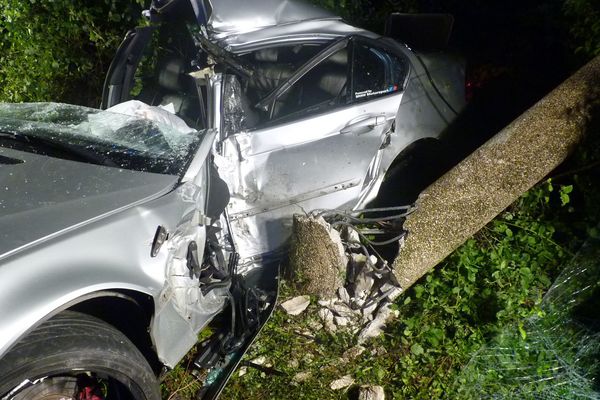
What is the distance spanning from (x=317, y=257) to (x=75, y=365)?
1601 millimetres

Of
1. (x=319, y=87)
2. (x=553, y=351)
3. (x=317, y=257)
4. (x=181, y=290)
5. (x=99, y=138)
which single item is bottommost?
(x=553, y=351)

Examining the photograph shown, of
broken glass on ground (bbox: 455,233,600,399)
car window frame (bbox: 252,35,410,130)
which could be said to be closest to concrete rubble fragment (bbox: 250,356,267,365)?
broken glass on ground (bbox: 455,233,600,399)

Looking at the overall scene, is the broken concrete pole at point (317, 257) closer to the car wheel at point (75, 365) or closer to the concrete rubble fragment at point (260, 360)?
the concrete rubble fragment at point (260, 360)

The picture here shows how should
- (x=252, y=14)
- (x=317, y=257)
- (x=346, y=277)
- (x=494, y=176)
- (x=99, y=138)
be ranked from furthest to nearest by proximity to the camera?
(x=252, y=14) < (x=494, y=176) < (x=346, y=277) < (x=317, y=257) < (x=99, y=138)

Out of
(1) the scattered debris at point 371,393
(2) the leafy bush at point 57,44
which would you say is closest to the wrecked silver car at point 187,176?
(1) the scattered debris at point 371,393

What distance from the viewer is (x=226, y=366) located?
3.27 m

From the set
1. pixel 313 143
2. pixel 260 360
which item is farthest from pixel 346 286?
pixel 313 143

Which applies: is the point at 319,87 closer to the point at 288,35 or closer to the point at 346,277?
the point at 288,35

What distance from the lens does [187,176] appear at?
2818 mm

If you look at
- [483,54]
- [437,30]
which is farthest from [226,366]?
[483,54]

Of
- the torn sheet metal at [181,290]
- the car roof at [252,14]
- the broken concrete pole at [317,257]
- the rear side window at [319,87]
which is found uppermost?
the car roof at [252,14]

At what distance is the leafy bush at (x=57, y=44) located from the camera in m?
5.63

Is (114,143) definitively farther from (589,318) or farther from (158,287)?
(589,318)

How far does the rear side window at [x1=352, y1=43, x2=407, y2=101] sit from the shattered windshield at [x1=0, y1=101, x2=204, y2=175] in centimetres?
121
